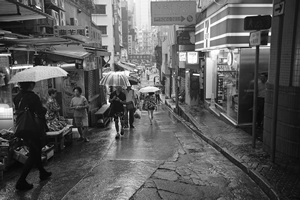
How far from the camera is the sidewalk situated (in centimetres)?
503

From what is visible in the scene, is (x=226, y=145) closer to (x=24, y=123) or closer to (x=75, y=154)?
(x=75, y=154)

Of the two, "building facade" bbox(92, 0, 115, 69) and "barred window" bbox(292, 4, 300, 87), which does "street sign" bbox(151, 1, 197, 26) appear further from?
"building facade" bbox(92, 0, 115, 69)

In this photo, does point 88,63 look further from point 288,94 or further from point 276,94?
point 288,94

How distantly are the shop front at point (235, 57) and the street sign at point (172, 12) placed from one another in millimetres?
2837

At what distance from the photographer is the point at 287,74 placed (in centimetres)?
609

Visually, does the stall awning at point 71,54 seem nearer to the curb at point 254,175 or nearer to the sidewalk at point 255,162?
the sidewalk at point 255,162

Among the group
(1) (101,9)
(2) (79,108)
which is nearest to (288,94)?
(2) (79,108)

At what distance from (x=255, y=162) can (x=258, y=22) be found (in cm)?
346

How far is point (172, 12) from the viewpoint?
53.0 feet

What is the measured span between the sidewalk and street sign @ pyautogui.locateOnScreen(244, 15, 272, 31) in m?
3.23

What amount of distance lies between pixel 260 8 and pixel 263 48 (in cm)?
143

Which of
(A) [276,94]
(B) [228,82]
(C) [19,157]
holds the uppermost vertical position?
(A) [276,94]

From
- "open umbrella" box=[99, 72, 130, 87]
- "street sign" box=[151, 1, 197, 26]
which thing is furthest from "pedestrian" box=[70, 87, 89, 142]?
"street sign" box=[151, 1, 197, 26]

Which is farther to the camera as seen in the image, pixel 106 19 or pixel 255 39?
pixel 106 19
